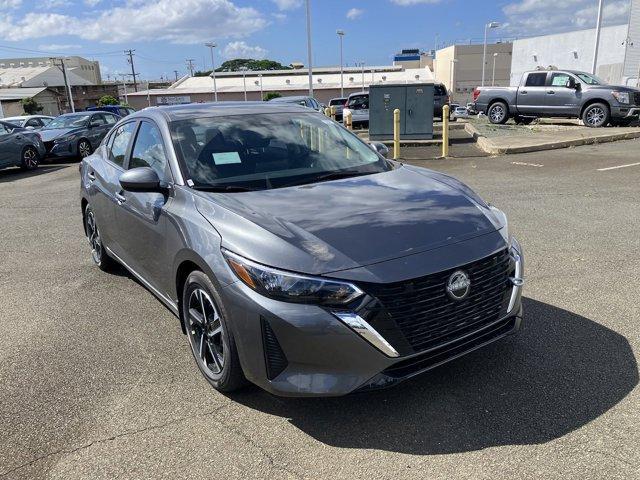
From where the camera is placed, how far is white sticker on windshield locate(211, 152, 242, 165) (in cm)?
382

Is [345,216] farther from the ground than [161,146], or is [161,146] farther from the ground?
[161,146]

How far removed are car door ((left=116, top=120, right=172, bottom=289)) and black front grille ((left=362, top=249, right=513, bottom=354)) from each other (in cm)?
166

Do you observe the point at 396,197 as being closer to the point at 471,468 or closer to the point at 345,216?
the point at 345,216

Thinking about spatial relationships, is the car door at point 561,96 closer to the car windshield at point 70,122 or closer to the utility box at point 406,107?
the utility box at point 406,107

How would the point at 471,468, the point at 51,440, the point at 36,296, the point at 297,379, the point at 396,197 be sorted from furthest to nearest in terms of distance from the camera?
the point at 36,296, the point at 396,197, the point at 51,440, the point at 297,379, the point at 471,468

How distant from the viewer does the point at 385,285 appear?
8.74ft

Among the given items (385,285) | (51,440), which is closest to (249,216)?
(385,285)

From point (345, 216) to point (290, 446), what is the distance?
1.27 metres

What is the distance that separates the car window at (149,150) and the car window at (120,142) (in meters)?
0.26

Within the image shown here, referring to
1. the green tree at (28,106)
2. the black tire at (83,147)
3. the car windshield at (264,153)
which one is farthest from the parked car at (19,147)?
the green tree at (28,106)

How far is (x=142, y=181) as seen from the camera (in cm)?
360

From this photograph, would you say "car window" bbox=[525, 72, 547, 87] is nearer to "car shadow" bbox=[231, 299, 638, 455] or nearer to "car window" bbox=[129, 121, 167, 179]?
"car shadow" bbox=[231, 299, 638, 455]

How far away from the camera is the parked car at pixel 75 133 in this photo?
57.1ft

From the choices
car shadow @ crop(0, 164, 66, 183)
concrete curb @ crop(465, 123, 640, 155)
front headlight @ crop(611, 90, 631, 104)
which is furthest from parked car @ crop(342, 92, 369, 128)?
car shadow @ crop(0, 164, 66, 183)
